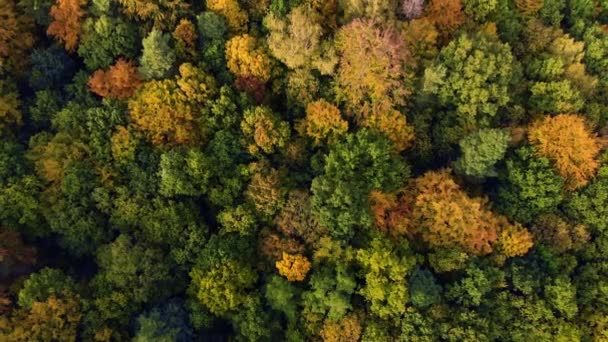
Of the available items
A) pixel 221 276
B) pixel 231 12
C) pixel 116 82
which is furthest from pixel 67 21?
pixel 221 276

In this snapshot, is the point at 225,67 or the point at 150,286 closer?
the point at 150,286

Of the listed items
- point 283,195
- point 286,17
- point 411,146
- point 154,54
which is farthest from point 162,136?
point 411,146

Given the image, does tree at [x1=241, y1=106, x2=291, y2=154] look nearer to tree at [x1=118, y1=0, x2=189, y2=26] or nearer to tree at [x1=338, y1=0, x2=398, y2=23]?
tree at [x1=338, y1=0, x2=398, y2=23]

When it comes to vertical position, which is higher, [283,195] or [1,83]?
[283,195]

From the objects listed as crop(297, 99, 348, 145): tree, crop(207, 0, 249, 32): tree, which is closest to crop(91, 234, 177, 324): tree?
crop(297, 99, 348, 145): tree

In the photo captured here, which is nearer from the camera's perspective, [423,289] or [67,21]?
[423,289]

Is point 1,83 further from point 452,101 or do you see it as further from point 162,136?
point 452,101

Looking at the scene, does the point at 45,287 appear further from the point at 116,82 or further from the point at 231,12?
the point at 231,12
